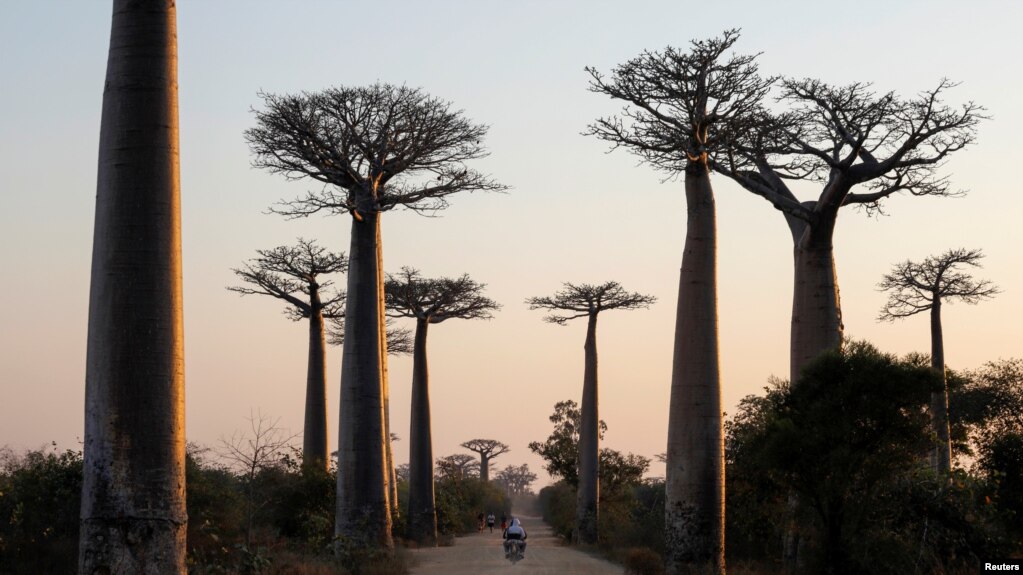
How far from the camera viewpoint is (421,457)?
27172 mm

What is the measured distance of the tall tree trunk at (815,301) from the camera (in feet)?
46.2

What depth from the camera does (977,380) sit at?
32.7 metres

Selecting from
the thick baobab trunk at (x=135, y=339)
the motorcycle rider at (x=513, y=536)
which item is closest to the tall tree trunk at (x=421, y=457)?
the motorcycle rider at (x=513, y=536)

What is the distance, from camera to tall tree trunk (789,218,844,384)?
1409cm

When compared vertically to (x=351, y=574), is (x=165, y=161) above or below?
above

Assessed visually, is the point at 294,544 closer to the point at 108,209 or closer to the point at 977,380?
the point at 108,209

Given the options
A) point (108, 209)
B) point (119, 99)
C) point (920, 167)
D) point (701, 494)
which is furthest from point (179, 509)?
point (920, 167)

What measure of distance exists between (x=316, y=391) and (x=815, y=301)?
15.5 meters

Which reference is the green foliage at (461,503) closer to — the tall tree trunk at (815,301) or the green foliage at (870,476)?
the tall tree trunk at (815,301)

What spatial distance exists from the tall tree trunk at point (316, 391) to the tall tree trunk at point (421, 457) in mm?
2186

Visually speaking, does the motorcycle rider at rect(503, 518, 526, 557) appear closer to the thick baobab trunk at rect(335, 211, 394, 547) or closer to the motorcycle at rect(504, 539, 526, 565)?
the motorcycle at rect(504, 539, 526, 565)

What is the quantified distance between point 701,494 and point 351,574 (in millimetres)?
4982

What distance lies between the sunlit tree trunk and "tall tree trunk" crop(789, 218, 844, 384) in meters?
13.0

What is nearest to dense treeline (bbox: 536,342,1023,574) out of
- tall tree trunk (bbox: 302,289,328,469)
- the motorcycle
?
the motorcycle
